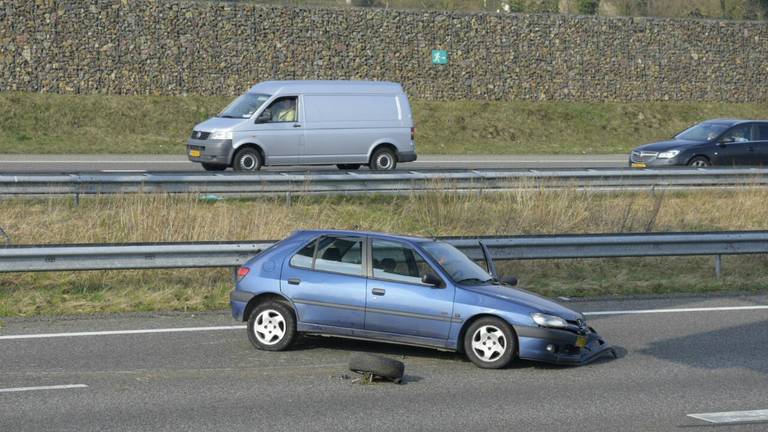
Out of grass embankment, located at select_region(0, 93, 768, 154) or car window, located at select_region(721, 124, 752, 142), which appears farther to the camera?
grass embankment, located at select_region(0, 93, 768, 154)

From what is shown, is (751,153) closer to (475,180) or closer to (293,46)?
(475,180)

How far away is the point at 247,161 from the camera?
23.0 m

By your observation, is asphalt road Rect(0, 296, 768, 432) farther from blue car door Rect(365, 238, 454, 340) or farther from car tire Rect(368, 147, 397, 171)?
car tire Rect(368, 147, 397, 171)

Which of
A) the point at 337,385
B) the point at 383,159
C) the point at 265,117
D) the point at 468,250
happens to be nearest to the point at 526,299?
the point at 337,385

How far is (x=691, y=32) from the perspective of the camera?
153ft

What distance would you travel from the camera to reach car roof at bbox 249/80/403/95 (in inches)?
925

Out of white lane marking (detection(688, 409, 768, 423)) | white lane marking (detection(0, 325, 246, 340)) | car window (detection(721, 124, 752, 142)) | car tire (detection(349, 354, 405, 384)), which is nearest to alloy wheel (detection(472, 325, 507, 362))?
car tire (detection(349, 354, 405, 384))

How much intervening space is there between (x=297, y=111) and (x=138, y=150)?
10.6 meters

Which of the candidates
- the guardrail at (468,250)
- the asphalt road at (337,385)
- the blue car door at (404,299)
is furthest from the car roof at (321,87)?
the blue car door at (404,299)

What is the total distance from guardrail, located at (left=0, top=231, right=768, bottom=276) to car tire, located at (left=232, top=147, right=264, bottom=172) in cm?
968

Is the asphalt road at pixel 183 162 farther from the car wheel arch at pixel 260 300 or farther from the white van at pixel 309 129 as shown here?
the car wheel arch at pixel 260 300

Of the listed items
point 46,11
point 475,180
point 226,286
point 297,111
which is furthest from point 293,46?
point 226,286

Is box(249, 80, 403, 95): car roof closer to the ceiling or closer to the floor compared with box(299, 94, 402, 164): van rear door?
closer to the ceiling

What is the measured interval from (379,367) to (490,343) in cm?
133
